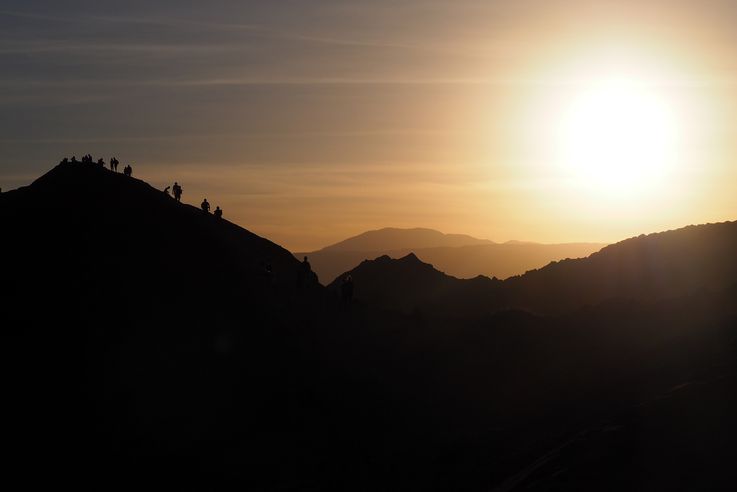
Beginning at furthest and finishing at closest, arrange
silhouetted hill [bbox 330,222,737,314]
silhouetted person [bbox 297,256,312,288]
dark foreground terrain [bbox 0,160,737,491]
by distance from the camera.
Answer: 1. silhouetted hill [bbox 330,222,737,314]
2. silhouetted person [bbox 297,256,312,288]
3. dark foreground terrain [bbox 0,160,737,491]

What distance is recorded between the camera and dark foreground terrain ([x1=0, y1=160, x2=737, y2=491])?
113ft

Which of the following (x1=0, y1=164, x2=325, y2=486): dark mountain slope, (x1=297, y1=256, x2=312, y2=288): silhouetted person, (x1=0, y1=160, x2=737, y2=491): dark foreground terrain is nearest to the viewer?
(x1=0, y1=160, x2=737, y2=491): dark foreground terrain

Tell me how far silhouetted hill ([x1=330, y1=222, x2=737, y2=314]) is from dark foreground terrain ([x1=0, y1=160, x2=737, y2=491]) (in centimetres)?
3442

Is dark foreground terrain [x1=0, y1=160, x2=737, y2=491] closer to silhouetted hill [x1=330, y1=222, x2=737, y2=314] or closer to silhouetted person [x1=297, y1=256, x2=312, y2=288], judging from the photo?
silhouetted person [x1=297, y1=256, x2=312, y2=288]

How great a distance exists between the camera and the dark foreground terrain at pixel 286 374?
113 feet

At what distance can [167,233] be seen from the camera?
5575cm

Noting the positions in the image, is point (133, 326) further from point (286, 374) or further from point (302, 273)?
point (302, 273)

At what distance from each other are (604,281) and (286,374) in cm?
5450

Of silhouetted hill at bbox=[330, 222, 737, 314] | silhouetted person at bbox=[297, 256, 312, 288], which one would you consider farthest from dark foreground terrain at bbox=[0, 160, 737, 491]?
silhouetted hill at bbox=[330, 222, 737, 314]

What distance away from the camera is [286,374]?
157ft

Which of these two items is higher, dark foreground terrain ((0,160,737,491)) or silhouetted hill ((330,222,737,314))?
silhouetted hill ((330,222,737,314))

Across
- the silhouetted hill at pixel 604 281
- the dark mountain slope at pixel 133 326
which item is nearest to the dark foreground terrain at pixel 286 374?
the dark mountain slope at pixel 133 326

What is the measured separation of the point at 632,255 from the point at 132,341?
64.2m

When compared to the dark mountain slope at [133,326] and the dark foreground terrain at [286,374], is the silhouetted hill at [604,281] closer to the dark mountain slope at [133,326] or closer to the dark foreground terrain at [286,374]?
the dark foreground terrain at [286,374]
